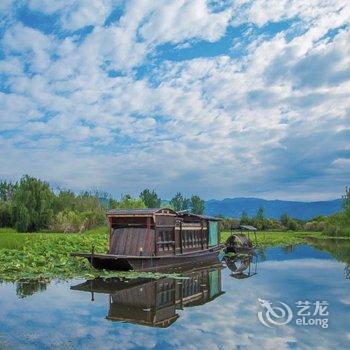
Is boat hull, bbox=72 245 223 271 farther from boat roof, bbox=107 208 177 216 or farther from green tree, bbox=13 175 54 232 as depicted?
green tree, bbox=13 175 54 232

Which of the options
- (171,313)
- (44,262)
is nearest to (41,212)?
(44,262)

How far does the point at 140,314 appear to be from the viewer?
11.8 metres

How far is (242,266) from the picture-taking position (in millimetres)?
24734

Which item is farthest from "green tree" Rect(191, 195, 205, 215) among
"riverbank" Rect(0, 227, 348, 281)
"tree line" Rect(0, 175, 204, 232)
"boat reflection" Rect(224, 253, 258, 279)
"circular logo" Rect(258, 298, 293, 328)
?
"circular logo" Rect(258, 298, 293, 328)

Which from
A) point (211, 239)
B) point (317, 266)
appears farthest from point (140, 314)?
point (211, 239)

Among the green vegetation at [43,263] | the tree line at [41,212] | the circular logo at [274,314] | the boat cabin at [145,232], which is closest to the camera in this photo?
the circular logo at [274,314]

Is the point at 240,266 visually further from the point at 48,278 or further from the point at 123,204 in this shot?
the point at 123,204

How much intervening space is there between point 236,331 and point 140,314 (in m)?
2.85

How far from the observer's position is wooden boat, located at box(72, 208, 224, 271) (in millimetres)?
19000

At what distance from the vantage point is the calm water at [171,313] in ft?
30.5

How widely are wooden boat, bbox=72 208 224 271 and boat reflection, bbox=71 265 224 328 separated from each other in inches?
70.1

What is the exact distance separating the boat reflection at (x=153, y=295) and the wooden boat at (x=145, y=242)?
5.84 ft

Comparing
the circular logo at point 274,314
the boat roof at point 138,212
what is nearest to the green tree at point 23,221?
the boat roof at point 138,212

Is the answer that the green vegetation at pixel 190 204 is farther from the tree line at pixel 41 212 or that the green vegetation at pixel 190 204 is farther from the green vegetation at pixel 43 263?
the green vegetation at pixel 43 263
